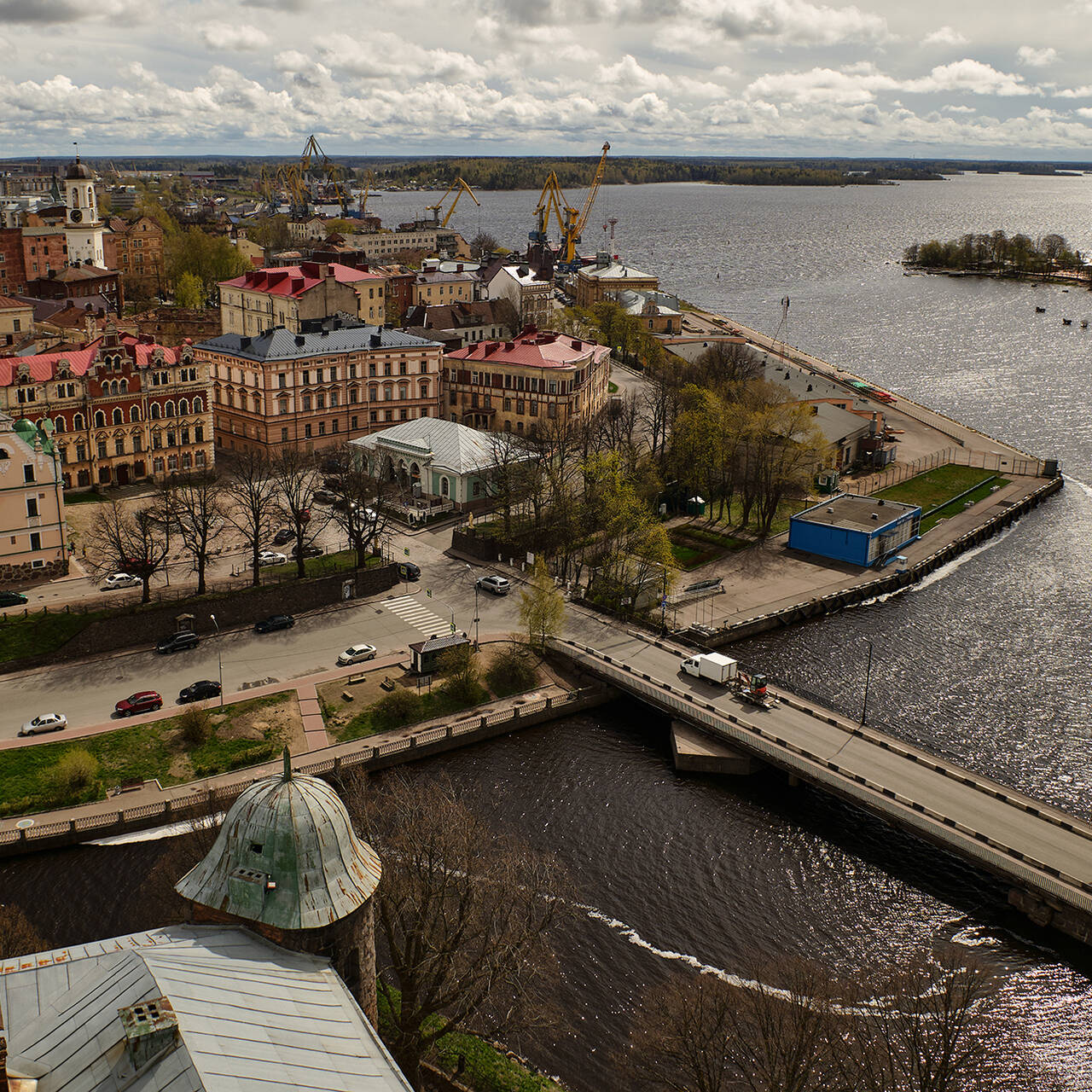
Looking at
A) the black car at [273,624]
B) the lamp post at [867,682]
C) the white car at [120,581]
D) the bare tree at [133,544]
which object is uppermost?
the bare tree at [133,544]

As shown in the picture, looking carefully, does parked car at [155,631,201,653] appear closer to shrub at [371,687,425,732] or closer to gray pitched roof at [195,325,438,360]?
shrub at [371,687,425,732]

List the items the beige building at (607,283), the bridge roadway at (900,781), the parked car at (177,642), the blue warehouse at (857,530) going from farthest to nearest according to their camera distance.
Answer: the beige building at (607,283)
the blue warehouse at (857,530)
the parked car at (177,642)
the bridge roadway at (900,781)

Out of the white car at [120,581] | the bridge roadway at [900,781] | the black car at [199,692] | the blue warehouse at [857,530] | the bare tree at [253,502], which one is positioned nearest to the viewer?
the bridge roadway at [900,781]

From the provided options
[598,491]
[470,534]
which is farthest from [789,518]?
[470,534]

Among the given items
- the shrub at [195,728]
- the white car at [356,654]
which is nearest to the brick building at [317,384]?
the white car at [356,654]

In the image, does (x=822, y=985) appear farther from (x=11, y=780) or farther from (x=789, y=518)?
(x=789, y=518)

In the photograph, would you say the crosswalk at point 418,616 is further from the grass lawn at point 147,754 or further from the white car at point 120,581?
the white car at point 120,581
